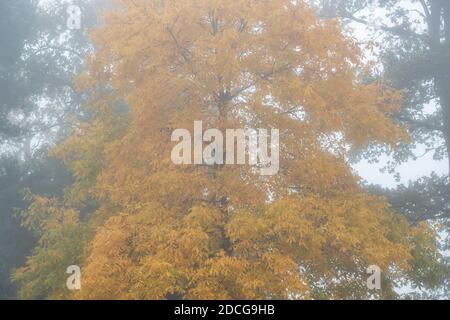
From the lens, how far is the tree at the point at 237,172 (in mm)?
7805

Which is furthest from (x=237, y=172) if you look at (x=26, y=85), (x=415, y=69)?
(x=26, y=85)

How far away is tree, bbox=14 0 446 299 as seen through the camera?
7805 mm

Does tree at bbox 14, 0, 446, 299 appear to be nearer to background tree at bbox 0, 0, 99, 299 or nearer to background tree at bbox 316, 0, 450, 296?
background tree at bbox 0, 0, 99, 299

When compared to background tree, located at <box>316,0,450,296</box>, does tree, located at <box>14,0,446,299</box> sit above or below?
below

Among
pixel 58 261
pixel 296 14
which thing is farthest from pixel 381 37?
pixel 58 261

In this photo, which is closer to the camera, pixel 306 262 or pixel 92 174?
pixel 306 262

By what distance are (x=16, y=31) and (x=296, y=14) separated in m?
13.0

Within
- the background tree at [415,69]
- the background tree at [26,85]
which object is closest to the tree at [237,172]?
the background tree at [26,85]

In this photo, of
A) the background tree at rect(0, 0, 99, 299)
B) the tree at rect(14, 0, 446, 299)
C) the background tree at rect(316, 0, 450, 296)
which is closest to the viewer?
the tree at rect(14, 0, 446, 299)

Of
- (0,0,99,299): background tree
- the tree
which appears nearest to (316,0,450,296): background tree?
the tree

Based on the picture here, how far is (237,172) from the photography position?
8.86 metres

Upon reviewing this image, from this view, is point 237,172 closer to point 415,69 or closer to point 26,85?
point 415,69
